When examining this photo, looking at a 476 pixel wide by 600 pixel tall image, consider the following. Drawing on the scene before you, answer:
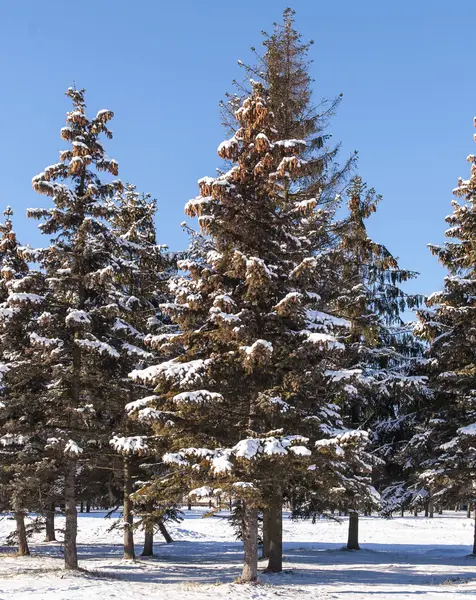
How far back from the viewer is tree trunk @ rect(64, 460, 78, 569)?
17.7 m

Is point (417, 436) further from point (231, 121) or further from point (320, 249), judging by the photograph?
point (231, 121)

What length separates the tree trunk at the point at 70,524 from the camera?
58.2ft

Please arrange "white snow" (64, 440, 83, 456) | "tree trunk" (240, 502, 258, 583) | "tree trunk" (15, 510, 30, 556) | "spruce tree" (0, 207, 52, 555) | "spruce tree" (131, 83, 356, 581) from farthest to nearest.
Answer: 1. "tree trunk" (15, 510, 30, 556)
2. "spruce tree" (0, 207, 52, 555)
3. "white snow" (64, 440, 83, 456)
4. "tree trunk" (240, 502, 258, 583)
5. "spruce tree" (131, 83, 356, 581)

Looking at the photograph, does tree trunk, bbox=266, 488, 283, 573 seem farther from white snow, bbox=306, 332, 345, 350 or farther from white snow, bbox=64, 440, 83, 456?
white snow, bbox=306, 332, 345, 350

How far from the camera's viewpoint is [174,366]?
14.3 meters

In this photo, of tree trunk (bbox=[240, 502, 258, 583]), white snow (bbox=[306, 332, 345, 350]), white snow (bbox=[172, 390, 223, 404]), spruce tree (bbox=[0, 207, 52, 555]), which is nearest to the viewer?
white snow (bbox=[306, 332, 345, 350])

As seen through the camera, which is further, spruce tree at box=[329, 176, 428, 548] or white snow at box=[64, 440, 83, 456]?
spruce tree at box=[329, 176, 428, 548]

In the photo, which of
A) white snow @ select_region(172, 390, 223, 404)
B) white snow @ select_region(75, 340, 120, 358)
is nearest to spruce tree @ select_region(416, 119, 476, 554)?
white snow @ select_region(172, 390, 223, 404)

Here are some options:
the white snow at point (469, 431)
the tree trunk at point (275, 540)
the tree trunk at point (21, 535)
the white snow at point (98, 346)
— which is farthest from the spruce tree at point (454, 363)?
the tree trunk at point (21, 535)

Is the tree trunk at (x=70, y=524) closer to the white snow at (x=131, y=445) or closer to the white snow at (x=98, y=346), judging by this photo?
the white snow at (x=98, y=346)

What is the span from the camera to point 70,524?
58.8 feet

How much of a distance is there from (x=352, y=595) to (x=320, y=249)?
433 inches

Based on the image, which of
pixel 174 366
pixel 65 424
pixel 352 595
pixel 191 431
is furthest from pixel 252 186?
pixel 352 595

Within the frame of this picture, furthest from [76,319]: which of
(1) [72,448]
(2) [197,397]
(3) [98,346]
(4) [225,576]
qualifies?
(4) [225,576]
